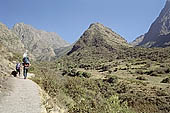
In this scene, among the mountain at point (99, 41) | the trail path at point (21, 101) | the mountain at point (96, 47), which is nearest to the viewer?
the trail path at point (21, 101)

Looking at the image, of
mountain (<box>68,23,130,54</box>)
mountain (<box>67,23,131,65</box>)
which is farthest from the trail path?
mountain (<box>68,23,130,54</box>)

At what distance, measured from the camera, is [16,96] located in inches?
294

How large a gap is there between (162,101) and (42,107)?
23.8 m

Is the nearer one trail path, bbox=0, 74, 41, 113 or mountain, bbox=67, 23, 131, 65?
trail path, bbox=0, 74, 41, 113

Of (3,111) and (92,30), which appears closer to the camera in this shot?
(3,111)

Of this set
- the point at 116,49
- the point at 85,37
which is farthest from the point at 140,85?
the point at 85,37

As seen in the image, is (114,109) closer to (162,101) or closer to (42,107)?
(42,107)

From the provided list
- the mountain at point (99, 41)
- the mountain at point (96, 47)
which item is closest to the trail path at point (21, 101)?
the mountain at point (96, 47)

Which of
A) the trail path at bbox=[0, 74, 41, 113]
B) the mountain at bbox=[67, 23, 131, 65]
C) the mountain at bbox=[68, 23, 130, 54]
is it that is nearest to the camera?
the trail path at bbox=[0, 74, 41, 113]

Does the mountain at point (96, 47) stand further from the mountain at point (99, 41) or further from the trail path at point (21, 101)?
the trail path at point (21, 101)

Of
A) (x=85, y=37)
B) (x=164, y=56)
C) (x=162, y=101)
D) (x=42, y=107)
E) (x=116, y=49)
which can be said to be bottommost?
(x=162, y=101)

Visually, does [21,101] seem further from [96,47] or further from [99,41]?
[99,41]

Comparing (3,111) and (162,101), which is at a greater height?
(3,111)

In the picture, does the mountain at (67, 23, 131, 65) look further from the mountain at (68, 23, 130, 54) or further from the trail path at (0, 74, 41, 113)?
the trail path at (0, 74, 41, 113)
